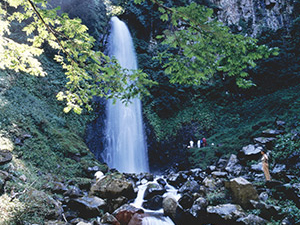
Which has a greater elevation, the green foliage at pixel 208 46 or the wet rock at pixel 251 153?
the green foliage at pixel 208 46

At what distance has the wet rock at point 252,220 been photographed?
13.8 feet

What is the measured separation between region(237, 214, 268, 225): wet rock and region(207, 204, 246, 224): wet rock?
27 centimetres

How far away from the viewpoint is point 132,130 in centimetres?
1652

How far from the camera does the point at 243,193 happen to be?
5238 millimetres

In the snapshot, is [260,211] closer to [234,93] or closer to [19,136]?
[19,136]

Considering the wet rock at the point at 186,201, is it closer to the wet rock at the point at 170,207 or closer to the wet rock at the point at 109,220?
the wet rock at the point at 170,207

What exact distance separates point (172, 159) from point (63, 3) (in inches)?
721

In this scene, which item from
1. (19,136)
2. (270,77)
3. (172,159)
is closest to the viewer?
(19,136)

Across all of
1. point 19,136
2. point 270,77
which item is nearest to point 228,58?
point 19,136

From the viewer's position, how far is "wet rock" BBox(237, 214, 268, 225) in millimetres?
4218

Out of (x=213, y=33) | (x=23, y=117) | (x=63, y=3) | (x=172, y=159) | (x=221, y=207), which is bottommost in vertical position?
(x=172, y=159)

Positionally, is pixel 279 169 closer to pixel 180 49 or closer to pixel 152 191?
pixel 152 191

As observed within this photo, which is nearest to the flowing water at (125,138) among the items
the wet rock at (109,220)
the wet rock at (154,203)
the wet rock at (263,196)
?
the wet rock at (154,203)

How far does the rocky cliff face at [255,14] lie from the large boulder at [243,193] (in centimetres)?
2188
